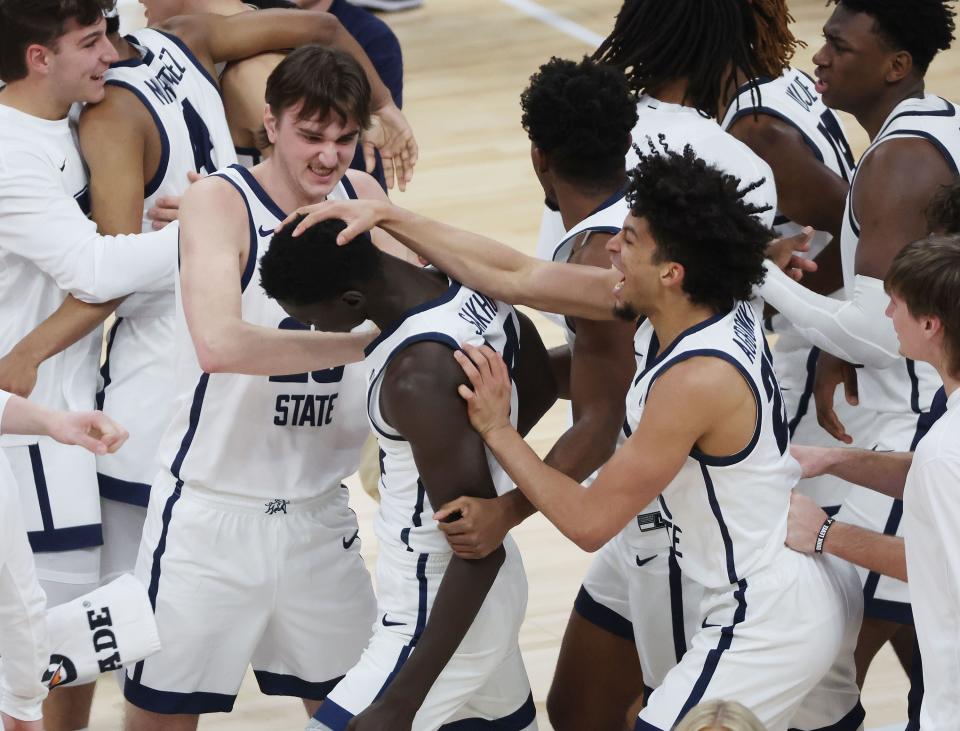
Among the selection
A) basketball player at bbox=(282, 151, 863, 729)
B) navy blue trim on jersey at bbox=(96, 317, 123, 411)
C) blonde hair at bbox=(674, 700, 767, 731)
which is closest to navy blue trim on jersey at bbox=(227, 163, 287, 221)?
basketball player at bbox=(282, 151, 863, 729)

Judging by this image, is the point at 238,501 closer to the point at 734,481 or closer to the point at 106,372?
the point at 106,372

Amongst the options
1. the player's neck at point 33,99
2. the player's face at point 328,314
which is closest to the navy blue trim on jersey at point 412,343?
the player's face at point 328,314

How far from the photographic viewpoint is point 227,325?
9.49 ft

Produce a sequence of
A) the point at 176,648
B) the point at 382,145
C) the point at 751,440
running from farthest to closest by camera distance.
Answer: the point at 382,145 → the point at 176,648 → the point at 751,440

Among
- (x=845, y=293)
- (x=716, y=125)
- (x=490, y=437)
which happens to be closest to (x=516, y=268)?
(x=490, y=437)

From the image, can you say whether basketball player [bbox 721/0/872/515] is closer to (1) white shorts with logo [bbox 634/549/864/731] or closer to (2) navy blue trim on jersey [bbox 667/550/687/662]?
(2) navy blue trim on jersey [bbox 667/550/687/662]

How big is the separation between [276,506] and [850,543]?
120cm

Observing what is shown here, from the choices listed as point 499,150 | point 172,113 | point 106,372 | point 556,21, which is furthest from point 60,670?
point 556,21

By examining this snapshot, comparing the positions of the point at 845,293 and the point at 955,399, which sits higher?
the point at 955,399

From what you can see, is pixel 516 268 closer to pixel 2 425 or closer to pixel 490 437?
pixel 490 437

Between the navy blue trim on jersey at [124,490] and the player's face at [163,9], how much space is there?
4.03ft

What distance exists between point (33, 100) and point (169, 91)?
32 centimetres

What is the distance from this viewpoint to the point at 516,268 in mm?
2982

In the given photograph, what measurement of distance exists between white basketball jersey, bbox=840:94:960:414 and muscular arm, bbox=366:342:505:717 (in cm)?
114
